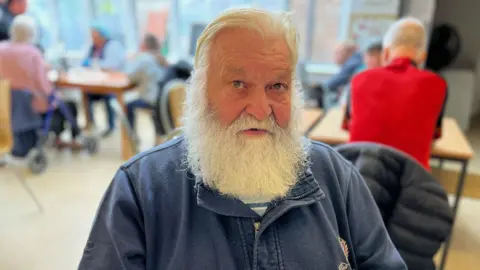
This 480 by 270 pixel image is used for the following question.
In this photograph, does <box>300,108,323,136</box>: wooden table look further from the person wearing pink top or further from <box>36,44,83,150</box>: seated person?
<box>36,44,83,150</box>: seated person

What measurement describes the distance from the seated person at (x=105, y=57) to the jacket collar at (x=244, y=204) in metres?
4.17

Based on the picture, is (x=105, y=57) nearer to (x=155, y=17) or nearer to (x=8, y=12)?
(x=8, y=12)

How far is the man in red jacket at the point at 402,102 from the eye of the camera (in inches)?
73.1

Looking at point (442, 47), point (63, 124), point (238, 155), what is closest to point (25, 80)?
point (63, 124)

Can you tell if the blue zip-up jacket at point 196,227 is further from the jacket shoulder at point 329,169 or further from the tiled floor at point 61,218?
the tiled floor at point 61,218

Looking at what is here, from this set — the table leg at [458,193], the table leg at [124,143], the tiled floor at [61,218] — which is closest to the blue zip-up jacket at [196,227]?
the table leg at [458,193]

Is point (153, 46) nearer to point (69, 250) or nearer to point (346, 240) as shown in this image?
point (69, 250)

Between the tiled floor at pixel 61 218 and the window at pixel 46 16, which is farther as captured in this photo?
the window at pixel 46 16

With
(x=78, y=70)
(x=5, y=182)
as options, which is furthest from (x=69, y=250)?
(x=78, y=70)

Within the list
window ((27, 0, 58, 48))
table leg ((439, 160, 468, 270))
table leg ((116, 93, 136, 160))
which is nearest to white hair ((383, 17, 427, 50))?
table leg ((439, 160, 468, 270))

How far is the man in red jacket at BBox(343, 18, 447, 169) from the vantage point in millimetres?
1857

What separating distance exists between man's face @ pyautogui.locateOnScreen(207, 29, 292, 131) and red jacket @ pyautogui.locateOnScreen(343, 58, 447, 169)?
106cm

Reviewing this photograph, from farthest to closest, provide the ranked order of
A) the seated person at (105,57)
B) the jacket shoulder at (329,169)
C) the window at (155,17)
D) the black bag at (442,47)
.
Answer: the window at (155,17) → the black bag at (442,47) → the seated person at (105,57) → the jacket shoulder at (329,169)

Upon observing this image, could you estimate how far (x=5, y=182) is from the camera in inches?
141
